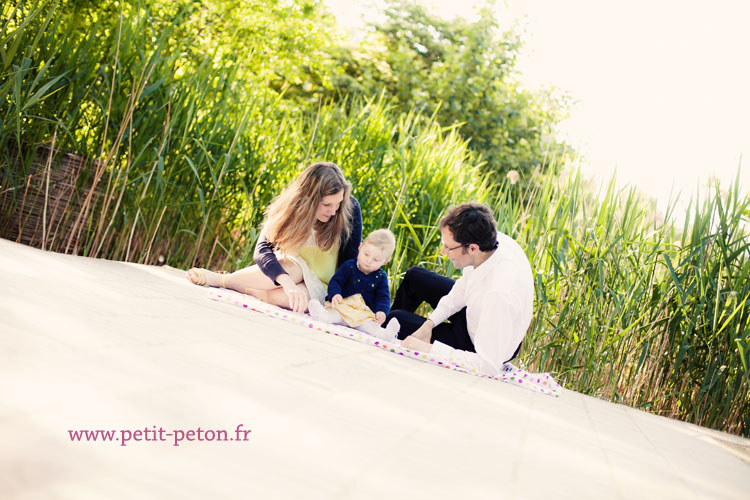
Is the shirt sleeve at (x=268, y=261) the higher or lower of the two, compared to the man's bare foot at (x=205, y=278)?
higher

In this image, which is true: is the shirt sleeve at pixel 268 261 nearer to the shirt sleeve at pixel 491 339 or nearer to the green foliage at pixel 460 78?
the shirt sleeve at pixel 491 339

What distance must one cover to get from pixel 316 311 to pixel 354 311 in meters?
0.21

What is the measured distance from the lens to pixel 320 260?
4.16 metres

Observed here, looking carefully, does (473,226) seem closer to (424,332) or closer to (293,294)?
(424,332)

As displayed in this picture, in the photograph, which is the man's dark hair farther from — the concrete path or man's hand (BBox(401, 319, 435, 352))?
the concrete path

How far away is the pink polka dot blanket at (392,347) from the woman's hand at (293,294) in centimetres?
4

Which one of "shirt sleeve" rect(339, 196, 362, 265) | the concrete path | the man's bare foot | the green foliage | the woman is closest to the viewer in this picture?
the concrete path

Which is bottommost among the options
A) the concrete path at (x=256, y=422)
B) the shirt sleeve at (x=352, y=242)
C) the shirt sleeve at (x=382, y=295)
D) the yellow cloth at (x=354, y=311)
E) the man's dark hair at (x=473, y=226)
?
the concrete path at (x=256, y=422)

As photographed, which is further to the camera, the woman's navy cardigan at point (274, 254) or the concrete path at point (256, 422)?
the woman's navy cardigan at point (274, 254)

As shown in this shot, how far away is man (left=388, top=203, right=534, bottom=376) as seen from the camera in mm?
3271

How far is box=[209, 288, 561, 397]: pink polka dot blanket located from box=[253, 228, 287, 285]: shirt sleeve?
19 centimetres

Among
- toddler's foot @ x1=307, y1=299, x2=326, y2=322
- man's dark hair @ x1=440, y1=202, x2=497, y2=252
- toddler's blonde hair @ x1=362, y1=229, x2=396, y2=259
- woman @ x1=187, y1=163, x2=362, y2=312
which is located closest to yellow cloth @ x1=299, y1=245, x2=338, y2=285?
woman @ x1=187, y1=163, x2=362, y2=312

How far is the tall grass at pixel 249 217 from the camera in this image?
13.0ft

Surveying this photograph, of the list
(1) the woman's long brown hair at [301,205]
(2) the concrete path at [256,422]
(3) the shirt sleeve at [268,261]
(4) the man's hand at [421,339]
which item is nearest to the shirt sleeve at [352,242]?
(1) the woman's long brown hair at [301,205]
